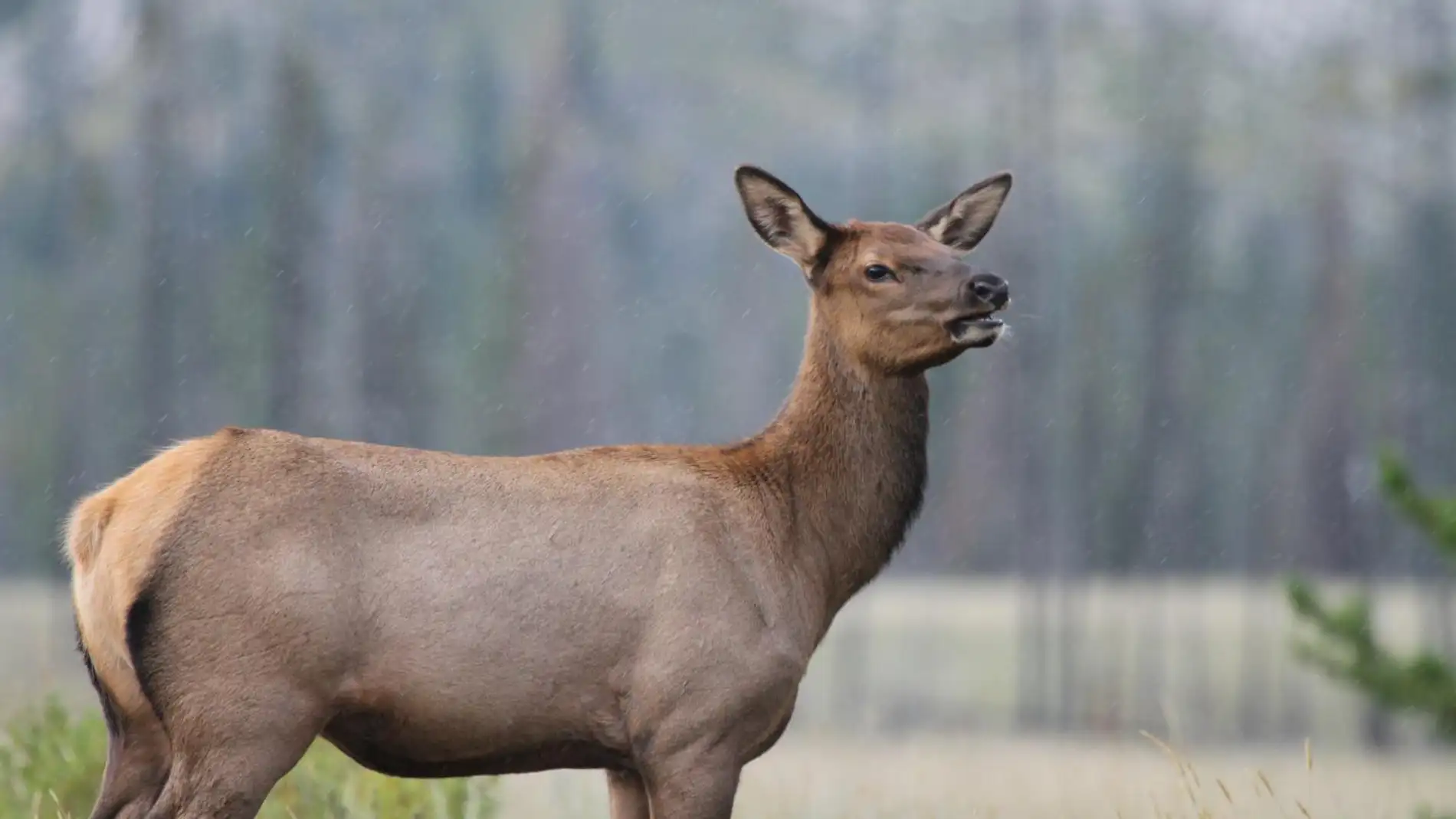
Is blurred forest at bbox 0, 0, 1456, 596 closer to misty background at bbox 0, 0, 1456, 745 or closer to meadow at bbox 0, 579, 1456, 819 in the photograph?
misty background at bbox 0, 0, 1456, 745

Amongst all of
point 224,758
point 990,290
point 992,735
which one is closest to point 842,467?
point 990,290

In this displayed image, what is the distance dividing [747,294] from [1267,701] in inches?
967

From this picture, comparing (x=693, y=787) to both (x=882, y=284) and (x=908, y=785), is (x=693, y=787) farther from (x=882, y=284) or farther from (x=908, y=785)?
(x=908, y=785)

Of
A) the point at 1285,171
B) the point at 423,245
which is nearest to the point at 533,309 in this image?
the point at 423,245

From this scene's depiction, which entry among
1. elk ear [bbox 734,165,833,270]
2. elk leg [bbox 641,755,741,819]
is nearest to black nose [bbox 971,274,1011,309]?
elk ear [bbox 734,165,833,270]

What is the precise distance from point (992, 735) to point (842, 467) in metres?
16.6

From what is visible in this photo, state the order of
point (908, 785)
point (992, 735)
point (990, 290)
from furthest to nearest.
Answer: point (992, 735)
point (908, 785)
point (990, 290)

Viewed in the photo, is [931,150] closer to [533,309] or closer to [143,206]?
[533,309]

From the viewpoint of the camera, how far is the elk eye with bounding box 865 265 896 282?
6566mm

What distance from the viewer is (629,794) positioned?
6238mm

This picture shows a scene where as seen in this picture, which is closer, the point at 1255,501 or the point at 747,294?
the point at 1255,501

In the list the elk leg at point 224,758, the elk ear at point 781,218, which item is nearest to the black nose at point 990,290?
the elk ear at point 781,218

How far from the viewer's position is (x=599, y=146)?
58.1 m

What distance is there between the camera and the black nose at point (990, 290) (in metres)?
6.34
